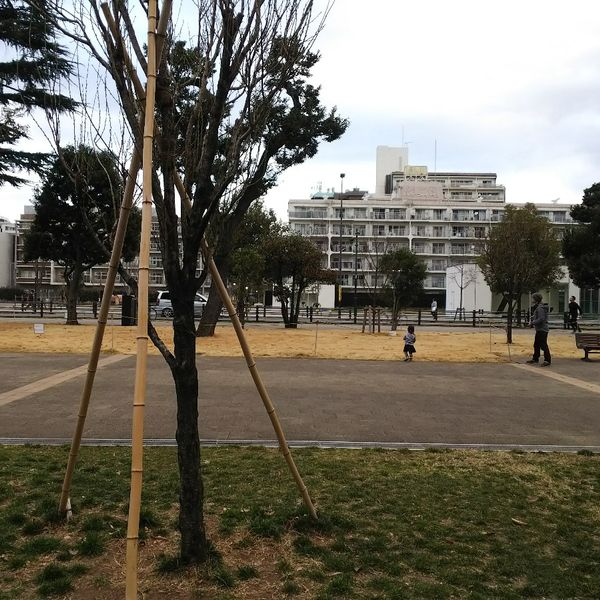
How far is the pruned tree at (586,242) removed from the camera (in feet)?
93.7

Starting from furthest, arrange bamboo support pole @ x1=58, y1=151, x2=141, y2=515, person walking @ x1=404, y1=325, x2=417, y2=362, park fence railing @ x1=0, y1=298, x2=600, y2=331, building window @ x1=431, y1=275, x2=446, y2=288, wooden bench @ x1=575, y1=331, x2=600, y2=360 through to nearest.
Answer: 1. building window @ x1=431, y1=275, x2=446, y2=288
2. park fence railing @ x1=0, y1=298, x2=600, y2=331
3. wooden bench @ x1=575, y1=331, x2=600, y2=360
4. person walking @ x1=404, y1=325, x2=417, y2=362
5. bamboo support pole @ x1=58, y1=151, x2=141, y2=515

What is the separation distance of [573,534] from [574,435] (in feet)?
10.9

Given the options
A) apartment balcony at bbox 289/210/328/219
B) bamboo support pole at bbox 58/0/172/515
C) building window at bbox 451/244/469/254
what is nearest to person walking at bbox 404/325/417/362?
bamboo support pole at bbox 58/0/172/515

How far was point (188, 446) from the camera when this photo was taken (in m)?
3.30

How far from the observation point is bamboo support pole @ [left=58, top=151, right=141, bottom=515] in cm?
342

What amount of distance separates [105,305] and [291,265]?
23.7 metres

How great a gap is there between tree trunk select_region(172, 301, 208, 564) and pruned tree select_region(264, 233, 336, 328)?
2383 centimetres

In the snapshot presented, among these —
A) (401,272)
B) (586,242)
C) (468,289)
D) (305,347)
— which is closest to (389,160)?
(468,289)

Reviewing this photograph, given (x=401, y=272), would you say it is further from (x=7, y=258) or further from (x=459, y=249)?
(x=7, y=258)

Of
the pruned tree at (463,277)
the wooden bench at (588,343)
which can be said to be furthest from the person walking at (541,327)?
the pruned tree at (463,277)

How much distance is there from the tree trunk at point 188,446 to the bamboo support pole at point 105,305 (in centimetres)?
65

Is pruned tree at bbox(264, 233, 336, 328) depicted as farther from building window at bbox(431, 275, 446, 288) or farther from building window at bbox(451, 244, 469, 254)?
building window at bbox(451, 244, 469, 254)

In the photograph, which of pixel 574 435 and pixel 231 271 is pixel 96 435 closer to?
pixel 574 435

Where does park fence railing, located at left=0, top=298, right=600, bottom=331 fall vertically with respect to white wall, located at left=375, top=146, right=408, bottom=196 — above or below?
below
